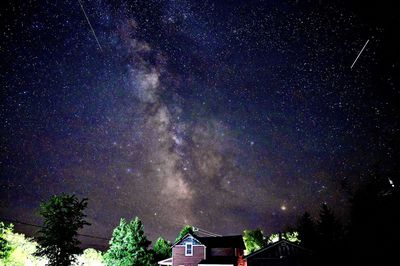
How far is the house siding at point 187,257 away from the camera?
115 ft

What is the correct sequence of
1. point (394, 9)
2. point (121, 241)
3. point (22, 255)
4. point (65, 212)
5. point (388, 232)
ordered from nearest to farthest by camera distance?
point (394, 9), point (388, 232), point (65, 212), point (22, 255), point (121, 241)

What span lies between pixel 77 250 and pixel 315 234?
4039 cm

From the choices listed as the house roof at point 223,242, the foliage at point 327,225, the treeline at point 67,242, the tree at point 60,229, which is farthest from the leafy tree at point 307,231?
the tree at point 60,229

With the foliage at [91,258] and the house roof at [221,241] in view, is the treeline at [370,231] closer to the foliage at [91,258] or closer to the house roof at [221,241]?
the house roof at [221,241]

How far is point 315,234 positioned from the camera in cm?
4747

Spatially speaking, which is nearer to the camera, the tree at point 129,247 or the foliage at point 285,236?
the tree at point 129,247

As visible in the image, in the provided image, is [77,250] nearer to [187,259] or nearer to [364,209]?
[187,259]

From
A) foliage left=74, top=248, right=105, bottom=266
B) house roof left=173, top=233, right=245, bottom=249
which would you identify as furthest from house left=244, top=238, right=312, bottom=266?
foliage left=74, top=248, right=105, bottom=266

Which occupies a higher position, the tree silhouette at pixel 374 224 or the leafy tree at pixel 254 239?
the leafy tree at pixel 254 239

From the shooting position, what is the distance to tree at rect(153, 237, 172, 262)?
43203 millimetres

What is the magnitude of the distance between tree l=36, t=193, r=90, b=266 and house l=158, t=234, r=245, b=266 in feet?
47.9

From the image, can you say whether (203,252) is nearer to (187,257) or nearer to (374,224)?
(187,257)

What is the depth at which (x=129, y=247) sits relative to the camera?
37.5 metres

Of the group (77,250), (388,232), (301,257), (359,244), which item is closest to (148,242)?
(77,250)
